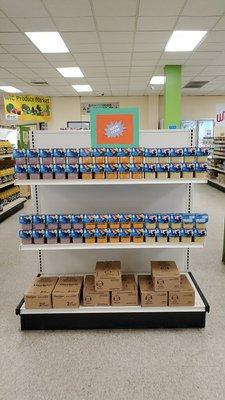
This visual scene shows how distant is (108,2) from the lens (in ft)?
13.9

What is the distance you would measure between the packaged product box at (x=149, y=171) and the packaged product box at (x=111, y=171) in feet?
0.77

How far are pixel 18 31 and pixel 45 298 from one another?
4.81 m

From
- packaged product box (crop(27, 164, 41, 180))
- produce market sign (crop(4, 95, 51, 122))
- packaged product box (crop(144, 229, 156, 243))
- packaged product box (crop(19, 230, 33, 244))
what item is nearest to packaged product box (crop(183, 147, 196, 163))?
packaged product box (crop(144, 229, 156, 243))

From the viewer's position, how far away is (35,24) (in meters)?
5.05

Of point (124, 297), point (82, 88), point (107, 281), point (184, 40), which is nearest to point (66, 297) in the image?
point (107, 281)

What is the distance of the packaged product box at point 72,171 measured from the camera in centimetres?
246

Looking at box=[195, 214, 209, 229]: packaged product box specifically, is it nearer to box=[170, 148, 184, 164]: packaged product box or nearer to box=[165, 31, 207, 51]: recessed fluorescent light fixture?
box=[170, 148, 184, 164]: packaged product box

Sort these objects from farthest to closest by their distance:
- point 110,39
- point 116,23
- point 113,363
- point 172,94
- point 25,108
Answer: point 25,108, point 172,94, point 110,39, point 116,23, point 113,363

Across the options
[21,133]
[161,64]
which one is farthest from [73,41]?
[21,133]

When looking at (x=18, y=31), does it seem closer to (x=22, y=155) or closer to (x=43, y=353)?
(x=22, y=155)

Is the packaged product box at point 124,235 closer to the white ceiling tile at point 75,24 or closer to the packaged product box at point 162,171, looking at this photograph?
the packaged product box at point 162,171

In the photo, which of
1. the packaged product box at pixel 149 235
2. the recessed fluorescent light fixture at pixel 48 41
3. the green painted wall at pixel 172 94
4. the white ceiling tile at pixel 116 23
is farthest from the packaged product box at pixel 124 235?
the green painted wall at pixel 172 94

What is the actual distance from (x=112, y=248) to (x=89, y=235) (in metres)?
0.35

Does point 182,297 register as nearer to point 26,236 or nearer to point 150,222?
point 150,222
